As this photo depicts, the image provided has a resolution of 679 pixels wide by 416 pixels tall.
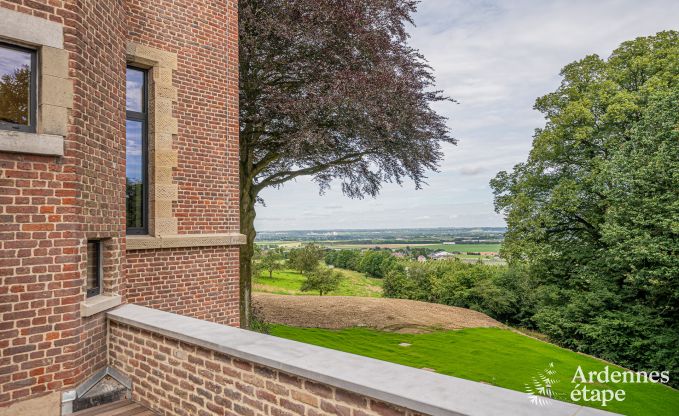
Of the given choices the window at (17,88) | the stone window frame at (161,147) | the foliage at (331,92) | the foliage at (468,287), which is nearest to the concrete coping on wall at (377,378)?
the window at (17,88)

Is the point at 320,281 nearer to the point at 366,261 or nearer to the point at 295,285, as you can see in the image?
the point at 295,285

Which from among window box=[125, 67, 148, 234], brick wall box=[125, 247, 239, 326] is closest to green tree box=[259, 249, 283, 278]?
brick wall box=[125, 247, 239, 326]

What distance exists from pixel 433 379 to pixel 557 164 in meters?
16.5

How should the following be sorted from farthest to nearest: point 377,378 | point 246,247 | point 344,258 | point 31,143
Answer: point 344,258, point 246,247, point 31,143, point 377,378

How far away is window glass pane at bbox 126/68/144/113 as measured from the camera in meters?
6.33

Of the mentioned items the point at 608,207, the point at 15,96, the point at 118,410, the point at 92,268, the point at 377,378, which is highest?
the point at 15,96

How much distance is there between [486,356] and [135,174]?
9.76m

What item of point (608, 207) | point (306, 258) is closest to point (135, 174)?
point (608, 207)

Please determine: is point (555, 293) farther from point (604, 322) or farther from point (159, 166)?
point (159, 166)

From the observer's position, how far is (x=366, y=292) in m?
25.1

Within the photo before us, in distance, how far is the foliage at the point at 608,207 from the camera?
11.9m

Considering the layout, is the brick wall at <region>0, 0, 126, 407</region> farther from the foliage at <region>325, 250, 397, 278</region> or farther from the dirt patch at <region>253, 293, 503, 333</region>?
the foliage at <region>325, 250, 397, 278</region>

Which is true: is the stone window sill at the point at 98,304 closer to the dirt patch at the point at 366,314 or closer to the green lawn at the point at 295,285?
the dirt patch at the point at 366,314

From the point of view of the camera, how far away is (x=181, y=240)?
6379 mm
